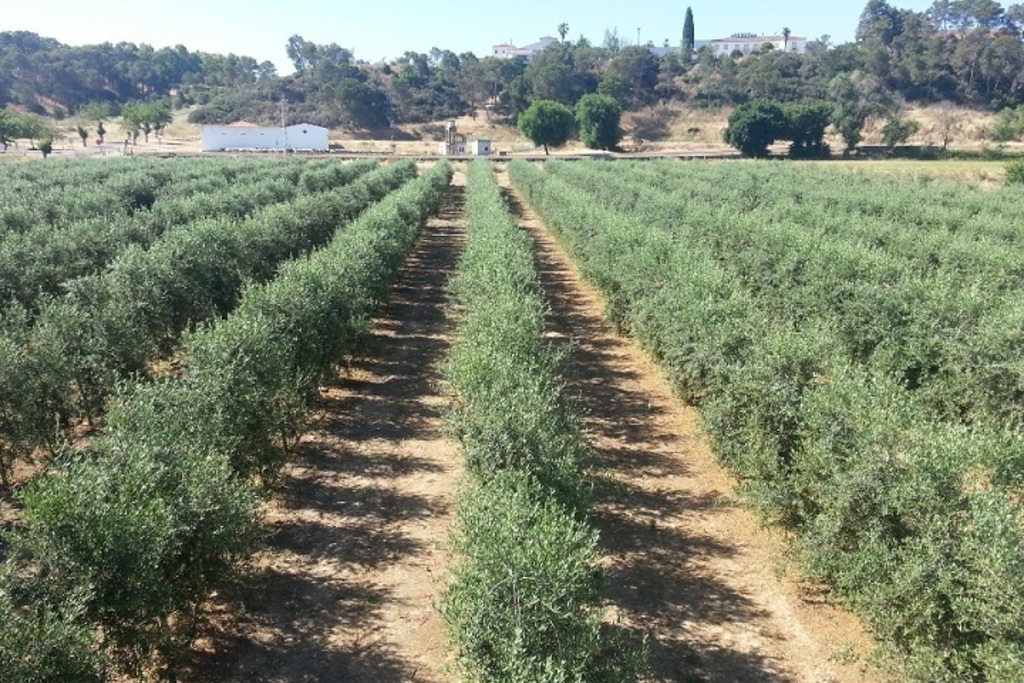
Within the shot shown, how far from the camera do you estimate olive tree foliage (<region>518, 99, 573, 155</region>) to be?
111438mm

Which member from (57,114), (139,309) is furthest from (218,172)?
(57,114)

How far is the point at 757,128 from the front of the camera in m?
102

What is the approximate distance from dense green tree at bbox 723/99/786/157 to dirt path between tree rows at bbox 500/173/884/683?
306ft

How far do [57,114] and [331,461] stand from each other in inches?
7254

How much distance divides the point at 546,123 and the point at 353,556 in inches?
4175

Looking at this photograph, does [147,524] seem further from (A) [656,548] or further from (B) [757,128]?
(B) [757,128]

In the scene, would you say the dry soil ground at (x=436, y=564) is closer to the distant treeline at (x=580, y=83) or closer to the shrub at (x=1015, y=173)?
the shrub at (x=1015, y=173)

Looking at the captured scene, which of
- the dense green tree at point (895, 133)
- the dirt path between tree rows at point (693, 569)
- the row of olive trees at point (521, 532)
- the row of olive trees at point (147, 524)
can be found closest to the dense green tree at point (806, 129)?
the dense green tree at point (895, 133)

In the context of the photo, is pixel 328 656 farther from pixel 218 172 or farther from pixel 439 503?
pixel 218 172

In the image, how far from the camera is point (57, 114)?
164 meters

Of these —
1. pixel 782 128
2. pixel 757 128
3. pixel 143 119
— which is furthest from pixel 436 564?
pixel 143 119

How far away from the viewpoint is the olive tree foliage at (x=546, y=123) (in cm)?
11144

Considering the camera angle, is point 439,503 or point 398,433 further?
point 398,433

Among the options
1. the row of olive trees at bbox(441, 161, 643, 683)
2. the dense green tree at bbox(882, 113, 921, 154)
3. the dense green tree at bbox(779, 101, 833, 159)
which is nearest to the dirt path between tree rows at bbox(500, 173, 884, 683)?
the row of olive trees at bbox(441, 161, 643, 683)
